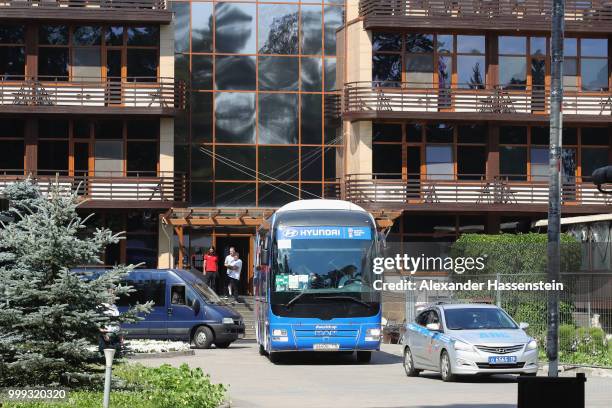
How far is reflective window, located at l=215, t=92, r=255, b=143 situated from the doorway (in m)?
3.94

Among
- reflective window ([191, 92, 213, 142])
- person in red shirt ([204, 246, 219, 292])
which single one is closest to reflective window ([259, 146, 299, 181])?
reflective window ([191, 92, 213, 142])

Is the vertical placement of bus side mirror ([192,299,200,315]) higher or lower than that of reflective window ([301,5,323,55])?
lower

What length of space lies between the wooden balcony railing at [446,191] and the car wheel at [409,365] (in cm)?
2240

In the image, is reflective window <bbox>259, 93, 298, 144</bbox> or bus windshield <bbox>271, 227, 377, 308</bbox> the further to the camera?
reflective window <bbox>259, 93, 298, 144</bbox>

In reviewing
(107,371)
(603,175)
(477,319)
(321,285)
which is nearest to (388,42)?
(321,285)

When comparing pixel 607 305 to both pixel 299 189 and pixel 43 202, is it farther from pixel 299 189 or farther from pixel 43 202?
pixel 299 189

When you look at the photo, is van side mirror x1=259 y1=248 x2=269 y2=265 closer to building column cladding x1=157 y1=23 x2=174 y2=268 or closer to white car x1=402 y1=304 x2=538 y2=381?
white car x1=402 y1=304 x2=538 y2=381

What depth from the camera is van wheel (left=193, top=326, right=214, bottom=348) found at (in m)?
38.2

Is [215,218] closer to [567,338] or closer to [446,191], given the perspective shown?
[446,191]

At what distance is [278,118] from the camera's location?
173 ft

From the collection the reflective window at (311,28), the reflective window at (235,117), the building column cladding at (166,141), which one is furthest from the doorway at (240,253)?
the reflective window at (311,28)

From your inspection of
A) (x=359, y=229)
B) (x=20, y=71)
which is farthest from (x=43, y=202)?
(x=20, y=71)

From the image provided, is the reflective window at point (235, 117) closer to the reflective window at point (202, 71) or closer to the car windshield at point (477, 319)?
the reflective window at point (202, 71)

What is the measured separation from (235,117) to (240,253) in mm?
5367
